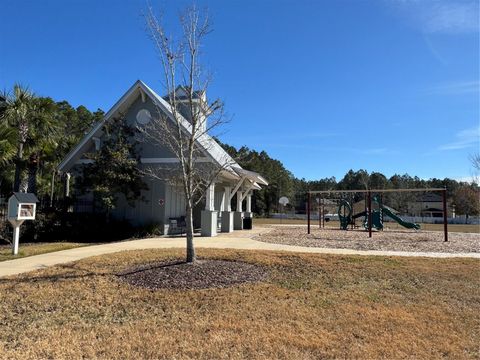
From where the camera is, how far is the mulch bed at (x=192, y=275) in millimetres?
7164

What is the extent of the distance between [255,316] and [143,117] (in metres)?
14.6

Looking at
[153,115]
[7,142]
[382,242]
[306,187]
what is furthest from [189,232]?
[306,187]

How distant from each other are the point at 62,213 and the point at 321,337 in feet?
47.1

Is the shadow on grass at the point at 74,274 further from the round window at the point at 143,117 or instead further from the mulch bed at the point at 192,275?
the round window at the point at 143,117

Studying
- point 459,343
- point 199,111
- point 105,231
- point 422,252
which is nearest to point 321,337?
point 459,343

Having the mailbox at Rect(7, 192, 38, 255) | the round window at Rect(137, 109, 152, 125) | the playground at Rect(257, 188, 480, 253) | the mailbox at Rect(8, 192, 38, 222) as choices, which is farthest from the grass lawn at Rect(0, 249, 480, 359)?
the round window at Rect(137, 109, 152, 125)

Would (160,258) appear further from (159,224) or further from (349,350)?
(159,224)

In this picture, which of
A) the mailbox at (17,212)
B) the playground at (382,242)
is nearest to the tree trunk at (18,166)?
the mailbox at (17,212)

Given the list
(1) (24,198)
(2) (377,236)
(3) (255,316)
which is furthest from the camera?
(2) (377,236)

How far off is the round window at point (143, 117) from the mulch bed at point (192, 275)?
10.6 metres

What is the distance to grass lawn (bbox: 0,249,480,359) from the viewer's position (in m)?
4.34

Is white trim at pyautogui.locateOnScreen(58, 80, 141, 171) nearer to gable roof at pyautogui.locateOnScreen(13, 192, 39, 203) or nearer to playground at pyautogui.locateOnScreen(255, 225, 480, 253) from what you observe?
gable roof at pyautogui.locateOnScreen(13, 192, 39, 203)

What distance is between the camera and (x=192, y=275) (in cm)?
774

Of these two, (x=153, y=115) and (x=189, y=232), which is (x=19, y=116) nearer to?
(x=153, y=115)
